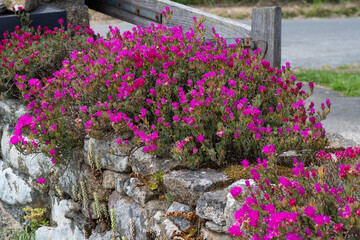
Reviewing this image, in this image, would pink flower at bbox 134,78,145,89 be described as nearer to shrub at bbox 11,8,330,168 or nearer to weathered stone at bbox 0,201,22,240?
shrub at bbox 11,8,330,168

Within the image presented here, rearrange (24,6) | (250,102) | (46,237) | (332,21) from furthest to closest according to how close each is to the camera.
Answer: (332,21) < (24,6) < (46,237) < (250,102)

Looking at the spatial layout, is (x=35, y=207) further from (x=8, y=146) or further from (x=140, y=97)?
(x=140, y=97)

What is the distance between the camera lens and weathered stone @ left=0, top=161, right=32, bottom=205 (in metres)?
4.18

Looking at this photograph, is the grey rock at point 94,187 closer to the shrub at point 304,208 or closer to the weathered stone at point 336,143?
the shrub at point 304,208

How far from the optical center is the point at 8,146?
4391mm

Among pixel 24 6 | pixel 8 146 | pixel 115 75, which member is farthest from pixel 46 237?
pixel 24 6

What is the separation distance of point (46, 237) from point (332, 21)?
1297 centimetres

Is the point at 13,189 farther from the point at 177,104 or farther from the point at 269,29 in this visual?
the point at 269,29

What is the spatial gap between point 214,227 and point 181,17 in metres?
2.92

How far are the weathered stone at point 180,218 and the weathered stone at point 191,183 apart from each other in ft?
0.10

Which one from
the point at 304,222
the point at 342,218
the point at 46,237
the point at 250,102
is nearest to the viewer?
the point at 342,218

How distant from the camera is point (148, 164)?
2.84 meters

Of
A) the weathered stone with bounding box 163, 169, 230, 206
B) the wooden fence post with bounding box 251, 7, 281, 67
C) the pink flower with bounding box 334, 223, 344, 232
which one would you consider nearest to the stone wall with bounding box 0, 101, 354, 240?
the weathered stone with bounding box 163, 169, 230, 206

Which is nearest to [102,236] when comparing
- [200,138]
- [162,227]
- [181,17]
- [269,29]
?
[162,227]
